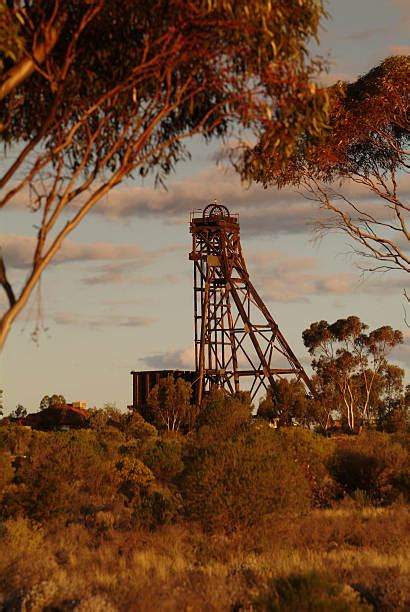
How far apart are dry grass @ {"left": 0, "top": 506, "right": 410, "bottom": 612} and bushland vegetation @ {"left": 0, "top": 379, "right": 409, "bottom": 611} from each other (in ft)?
0.11

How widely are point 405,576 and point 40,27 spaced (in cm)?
1027

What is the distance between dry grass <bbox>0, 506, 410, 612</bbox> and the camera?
1372cm

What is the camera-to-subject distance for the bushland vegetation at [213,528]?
45.1ft

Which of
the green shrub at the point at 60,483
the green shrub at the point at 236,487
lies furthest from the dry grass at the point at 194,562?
the green shrub at the point at 60,483

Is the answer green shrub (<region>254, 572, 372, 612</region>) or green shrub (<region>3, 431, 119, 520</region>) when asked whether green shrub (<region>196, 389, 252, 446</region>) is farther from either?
green shrub (<region>254, 572, 372, 612</region>)

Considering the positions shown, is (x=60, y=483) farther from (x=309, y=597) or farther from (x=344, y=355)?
(x=344, y=355)

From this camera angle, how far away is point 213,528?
66.8 feet

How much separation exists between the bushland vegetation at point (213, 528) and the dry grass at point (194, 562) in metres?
0.03

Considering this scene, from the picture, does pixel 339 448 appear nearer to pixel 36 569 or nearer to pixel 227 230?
pixel 36 569

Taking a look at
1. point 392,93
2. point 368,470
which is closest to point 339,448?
point 368,470

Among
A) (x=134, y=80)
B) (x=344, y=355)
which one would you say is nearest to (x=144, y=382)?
(x=344, y=355)

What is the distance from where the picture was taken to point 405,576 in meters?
15.0

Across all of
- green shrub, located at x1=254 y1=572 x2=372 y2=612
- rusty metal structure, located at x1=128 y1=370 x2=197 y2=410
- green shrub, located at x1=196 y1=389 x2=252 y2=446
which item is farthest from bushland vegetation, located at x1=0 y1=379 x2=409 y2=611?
rusty metal structure, located at x1=128 y1=370 x2=197 y2=410

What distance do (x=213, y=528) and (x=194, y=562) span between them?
295 centimetres
